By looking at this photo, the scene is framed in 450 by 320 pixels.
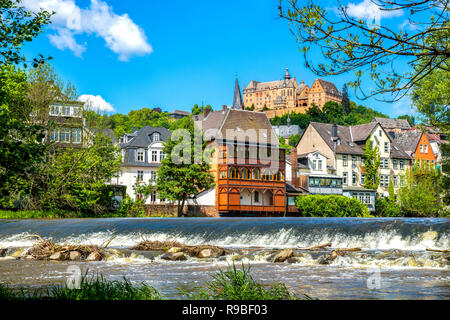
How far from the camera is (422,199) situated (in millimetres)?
55344

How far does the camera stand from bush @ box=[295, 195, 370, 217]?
56594 millimetres

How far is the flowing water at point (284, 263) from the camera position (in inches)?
465

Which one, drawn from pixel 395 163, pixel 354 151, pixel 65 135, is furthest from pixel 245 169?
pixel 395 163

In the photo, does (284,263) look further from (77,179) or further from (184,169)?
(184,169)


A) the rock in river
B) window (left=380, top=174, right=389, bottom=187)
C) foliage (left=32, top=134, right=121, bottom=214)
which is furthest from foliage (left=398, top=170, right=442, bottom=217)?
the rock in river

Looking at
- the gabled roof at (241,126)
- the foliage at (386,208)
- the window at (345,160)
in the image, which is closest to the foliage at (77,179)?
the gabled roof at (241,126)

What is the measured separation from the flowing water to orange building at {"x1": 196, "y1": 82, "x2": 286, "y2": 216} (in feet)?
93.4

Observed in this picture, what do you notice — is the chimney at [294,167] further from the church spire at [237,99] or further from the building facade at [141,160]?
the church spire at [237,99]

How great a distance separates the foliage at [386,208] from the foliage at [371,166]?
2554 mm

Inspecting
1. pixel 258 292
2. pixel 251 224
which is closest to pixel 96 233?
pixel 251 224

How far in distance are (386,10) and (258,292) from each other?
12.7 feet

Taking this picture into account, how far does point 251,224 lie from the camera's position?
27.0 m

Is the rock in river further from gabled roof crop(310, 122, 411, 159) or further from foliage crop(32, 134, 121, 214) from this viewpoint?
gabled roof crop(310, 122, 411, 159)

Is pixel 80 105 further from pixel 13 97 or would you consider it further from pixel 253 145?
pixel 253 145
